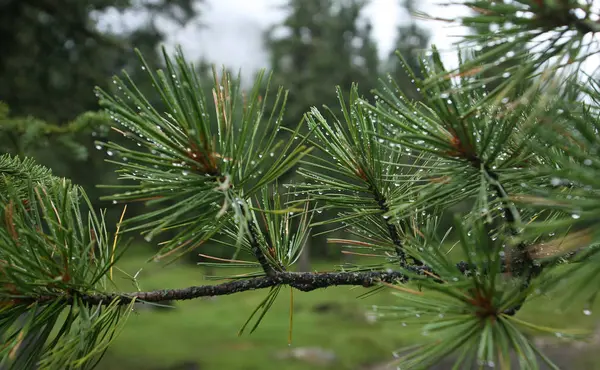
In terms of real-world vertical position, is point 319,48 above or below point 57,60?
above

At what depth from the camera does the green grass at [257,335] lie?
9.36 meters

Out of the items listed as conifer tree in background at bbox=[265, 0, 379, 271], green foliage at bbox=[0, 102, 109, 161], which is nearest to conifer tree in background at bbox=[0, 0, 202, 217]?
green foliage at bbox=[0, 102, 109, 161]

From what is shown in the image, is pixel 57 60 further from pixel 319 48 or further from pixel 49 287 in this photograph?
pixel 319 48

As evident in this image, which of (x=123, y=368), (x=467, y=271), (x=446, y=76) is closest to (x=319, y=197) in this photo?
(x=467, y=271)

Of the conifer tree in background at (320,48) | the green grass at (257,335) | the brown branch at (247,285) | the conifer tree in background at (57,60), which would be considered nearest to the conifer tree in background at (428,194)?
the brown branch at (247,285)

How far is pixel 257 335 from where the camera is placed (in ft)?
38.0

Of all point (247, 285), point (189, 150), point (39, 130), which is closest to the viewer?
point (189, 150)

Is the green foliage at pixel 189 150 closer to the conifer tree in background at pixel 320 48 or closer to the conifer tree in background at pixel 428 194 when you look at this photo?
the conifer tree in background at pixel 428 194

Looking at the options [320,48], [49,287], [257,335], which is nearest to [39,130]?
[49,287]

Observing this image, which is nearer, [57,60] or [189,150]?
[189,150]

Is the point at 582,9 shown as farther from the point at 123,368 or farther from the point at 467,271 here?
the point at 123,368

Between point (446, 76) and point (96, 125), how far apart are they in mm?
2306

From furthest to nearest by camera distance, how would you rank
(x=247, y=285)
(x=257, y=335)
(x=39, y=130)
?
(x=257, y=335) → (x=39, y=130) → (x=247, y=285)

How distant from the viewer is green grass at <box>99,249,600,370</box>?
30.7 ft
